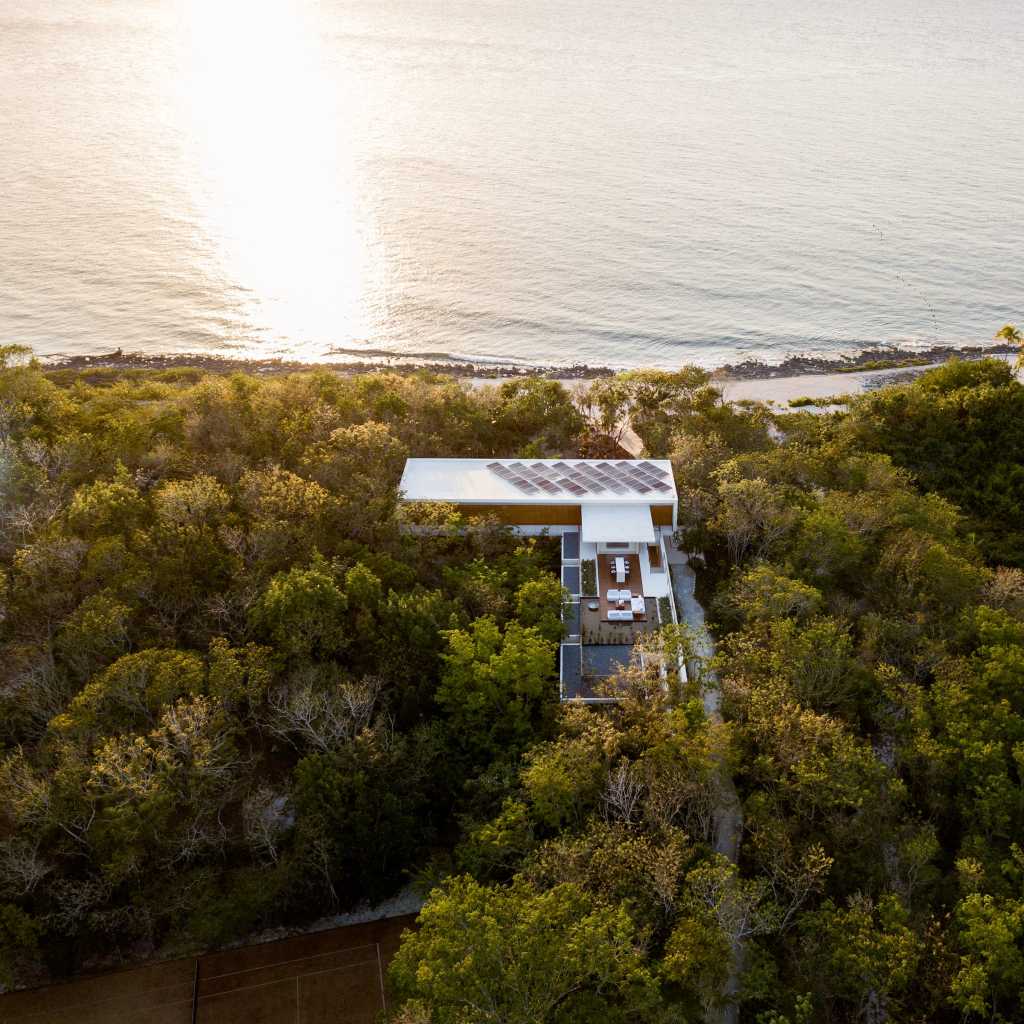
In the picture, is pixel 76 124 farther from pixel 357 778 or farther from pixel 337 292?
pixel 357 778

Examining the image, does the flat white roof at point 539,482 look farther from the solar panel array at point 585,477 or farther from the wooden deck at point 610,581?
the wooden deck at point 610,581

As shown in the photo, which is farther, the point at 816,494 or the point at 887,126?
the point at 887,126

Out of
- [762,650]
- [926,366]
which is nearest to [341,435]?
[762,650]

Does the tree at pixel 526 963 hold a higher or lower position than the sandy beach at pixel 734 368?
lower

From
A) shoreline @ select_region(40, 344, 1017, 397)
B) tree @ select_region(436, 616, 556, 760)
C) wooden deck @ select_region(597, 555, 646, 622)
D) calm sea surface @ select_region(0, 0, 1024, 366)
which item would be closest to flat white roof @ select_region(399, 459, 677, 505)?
wooden deck @ select_region(597, 555, 646, 622)

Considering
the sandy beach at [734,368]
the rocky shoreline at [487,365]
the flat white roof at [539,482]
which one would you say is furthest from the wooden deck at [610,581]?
the rocky shoreline at [487,365]

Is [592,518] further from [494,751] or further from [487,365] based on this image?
[487,365]
